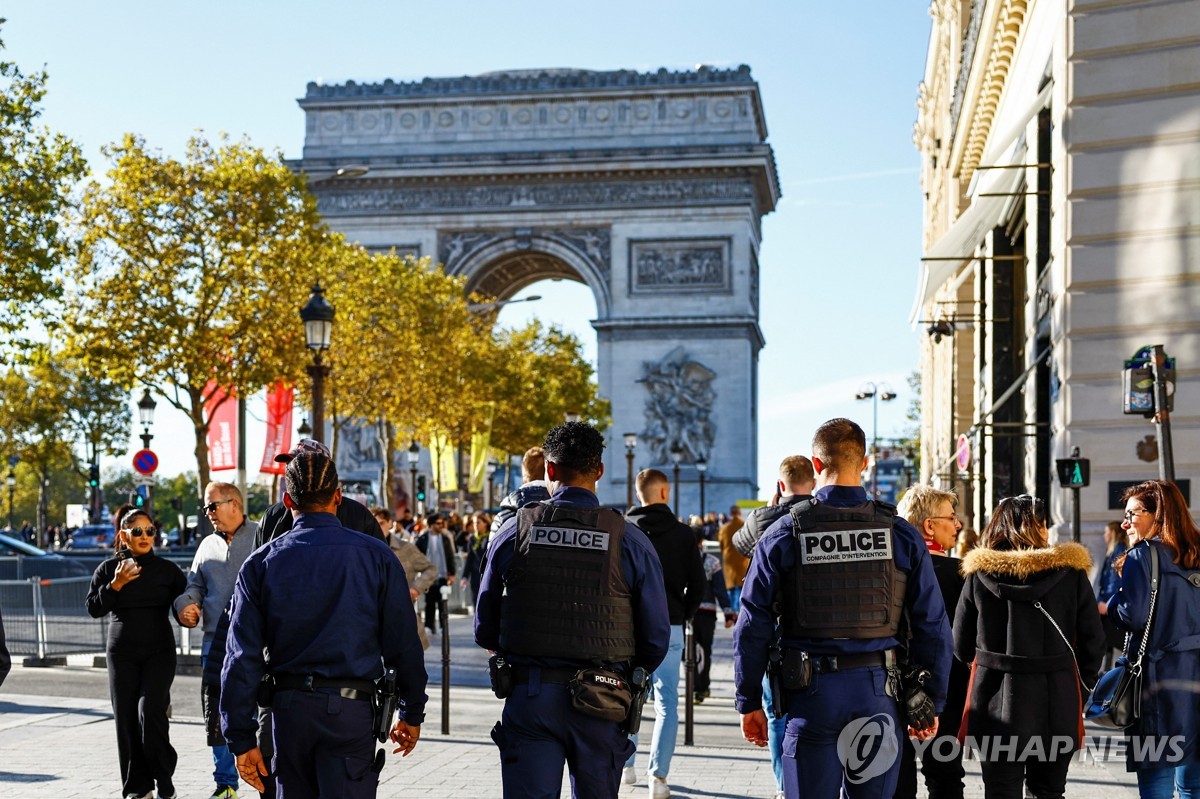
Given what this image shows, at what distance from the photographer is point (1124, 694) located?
7996 millimetres

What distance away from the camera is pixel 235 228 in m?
33.3

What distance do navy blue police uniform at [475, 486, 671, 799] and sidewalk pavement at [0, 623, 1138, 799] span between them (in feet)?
11.6

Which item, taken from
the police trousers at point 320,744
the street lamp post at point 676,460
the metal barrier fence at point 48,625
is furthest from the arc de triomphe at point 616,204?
the police trousers at point 320,744

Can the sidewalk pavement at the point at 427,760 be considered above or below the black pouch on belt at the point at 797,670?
below

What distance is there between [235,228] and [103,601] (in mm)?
24398

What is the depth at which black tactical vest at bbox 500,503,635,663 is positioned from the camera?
21.1ft

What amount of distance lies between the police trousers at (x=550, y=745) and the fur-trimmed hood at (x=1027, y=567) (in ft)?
6.85

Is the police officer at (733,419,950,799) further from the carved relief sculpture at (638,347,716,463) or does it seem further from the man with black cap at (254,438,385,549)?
the carved relief sculpture at (638,347,716,463)

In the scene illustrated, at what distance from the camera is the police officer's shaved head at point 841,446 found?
6.70 metres

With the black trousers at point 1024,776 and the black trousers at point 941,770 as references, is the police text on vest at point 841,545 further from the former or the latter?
the black trousers at point 941,770

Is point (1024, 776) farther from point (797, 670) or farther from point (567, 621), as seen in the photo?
point (567, 621)

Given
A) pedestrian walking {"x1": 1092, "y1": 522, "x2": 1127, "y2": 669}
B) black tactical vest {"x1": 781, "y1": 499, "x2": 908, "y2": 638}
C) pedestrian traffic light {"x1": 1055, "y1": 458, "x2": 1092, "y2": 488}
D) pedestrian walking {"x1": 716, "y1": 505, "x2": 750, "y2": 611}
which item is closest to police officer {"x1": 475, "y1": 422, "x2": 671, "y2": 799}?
black tactical vest {"x1": 781, "y1": 499, "x2": 908, "y2": 638}

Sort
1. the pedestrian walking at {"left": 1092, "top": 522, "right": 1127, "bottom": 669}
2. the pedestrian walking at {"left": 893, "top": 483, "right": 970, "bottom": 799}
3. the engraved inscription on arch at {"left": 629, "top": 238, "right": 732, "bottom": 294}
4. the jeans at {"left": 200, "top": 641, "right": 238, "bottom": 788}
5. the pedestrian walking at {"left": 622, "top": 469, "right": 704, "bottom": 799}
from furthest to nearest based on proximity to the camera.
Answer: the engraved inscription on arch at {"left": 629, "top": 238, "right": 732, "bottom": 294}, the pedestrian walking at {"left": 1092, "top": 522, "right": 1127, "bottom": 669}, the pedestrian walking at {"left": 622, "top": 469, "right": 704, "bottom": 799}, the jeans at {"left": 200, "top": 641, "right": 238, "bottom": 788}, the pedestrian walking at {"left": 893, "top": 483, "right": 970, "bottom": 799}

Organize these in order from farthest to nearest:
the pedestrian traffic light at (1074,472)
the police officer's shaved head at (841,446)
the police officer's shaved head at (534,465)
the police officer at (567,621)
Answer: the pedestrian traffic light at (1074,472) < the police officer's shaved head at (534,465) < the police officer's shaved head at (841,446) < the police officer at (567,621)
